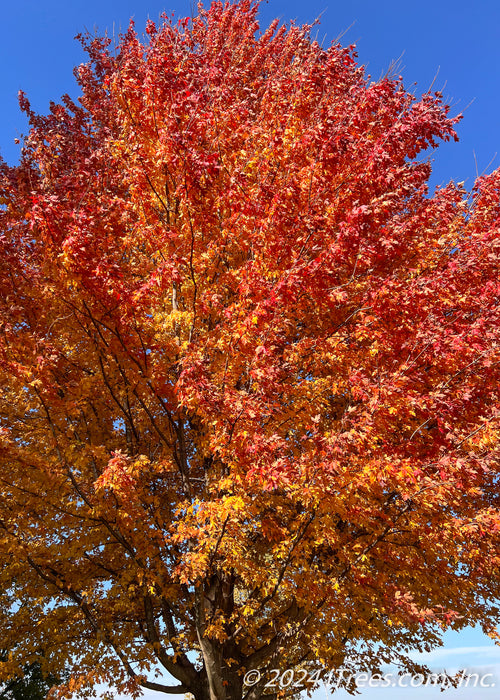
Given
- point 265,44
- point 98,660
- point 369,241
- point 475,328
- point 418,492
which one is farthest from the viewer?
point 265,44

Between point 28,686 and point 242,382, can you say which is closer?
point 242,382

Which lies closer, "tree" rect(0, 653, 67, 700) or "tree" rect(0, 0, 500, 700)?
"tree" rect(0, 0, 500, 700)

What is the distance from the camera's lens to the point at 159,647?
24.6ft

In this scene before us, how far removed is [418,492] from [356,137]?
244 inches

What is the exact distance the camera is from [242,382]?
23.9 feet

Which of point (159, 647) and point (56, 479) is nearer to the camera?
point (56, 479)

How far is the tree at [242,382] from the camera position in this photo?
5988 millimetres

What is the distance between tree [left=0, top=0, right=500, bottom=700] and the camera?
5.99m

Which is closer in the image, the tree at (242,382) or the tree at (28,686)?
the tree at (242,382)

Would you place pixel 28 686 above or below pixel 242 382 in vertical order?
below

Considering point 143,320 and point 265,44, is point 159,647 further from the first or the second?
point 265,44

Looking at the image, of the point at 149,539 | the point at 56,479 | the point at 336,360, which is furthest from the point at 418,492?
the point at 56,479

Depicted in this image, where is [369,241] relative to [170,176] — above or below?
below

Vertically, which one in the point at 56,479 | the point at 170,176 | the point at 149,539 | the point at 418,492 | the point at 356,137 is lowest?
the point at 418,492
